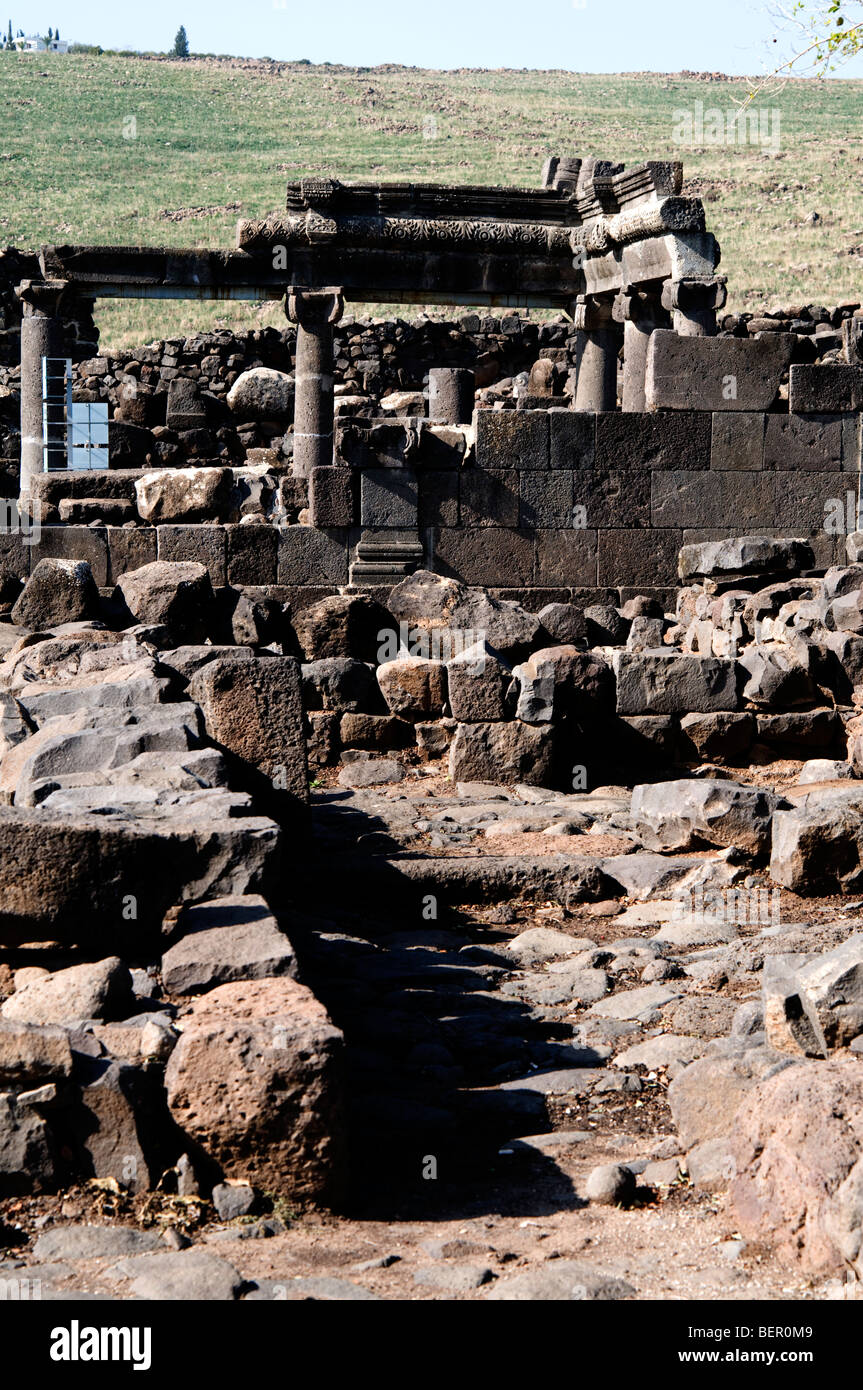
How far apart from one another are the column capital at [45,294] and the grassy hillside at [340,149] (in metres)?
19.3

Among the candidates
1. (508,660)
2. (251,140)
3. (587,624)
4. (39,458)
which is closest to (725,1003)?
(508,660)

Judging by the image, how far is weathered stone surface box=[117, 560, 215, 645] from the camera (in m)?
12.4

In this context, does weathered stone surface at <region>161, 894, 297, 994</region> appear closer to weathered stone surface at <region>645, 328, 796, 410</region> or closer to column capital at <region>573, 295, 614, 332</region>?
weathered stone surface at <region>645, 328, 796, 410</region>

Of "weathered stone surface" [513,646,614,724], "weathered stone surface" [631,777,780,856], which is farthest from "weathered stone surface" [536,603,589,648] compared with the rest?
"weathered stone surface" [631,777,780,856]

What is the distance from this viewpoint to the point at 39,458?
18.4 m

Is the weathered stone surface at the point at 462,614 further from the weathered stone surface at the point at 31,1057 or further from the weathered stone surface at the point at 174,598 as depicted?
the weathered stone surface at the point at 31,1057

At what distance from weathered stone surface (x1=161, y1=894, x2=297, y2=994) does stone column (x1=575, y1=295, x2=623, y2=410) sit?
1437 cm

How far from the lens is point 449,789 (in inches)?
401

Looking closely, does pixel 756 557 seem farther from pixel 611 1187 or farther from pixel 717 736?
pixel 611 1187

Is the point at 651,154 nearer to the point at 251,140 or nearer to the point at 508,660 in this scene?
the point at 251,140

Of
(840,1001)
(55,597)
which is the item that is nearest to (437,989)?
(840,1001)

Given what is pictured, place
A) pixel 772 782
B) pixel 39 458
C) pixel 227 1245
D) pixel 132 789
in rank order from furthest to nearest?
pixel 39 458
pixel 772 782
pixel 132 789
pixel 227 1245

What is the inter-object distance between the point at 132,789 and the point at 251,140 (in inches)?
2397

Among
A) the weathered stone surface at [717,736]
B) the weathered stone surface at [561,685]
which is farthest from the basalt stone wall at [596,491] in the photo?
the weathered stone surface at [717,736]
